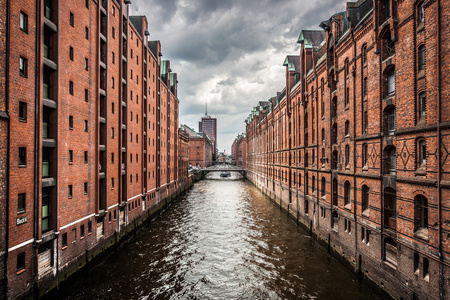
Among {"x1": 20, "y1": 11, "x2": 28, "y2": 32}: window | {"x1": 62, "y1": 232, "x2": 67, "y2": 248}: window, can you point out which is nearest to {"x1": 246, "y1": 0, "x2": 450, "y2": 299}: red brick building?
{"x1": 62, "y1": 232, "x2": 67, "y2": 248}: window

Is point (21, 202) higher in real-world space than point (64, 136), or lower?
lower

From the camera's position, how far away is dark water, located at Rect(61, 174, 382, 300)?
557 inches

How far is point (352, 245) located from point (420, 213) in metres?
5.88

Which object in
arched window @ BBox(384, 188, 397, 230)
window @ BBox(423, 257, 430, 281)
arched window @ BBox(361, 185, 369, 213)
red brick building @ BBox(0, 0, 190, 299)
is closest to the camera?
window @ BBox(423, 257, 430, 281)

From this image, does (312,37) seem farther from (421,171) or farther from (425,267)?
(425,267)

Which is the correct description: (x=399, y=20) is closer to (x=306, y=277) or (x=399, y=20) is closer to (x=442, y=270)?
(x=442, y=270)

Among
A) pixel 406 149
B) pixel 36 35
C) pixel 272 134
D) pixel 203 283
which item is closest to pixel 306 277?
pixel 203 283

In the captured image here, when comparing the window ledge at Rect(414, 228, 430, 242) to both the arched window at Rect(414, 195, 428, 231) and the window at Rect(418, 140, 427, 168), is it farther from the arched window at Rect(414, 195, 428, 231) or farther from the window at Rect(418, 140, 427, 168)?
the window at Rect(418, 140, 427, 168)

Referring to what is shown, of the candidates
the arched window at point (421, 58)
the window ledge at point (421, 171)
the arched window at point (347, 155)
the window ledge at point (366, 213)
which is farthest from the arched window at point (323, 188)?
the arched window at point (421, 58)

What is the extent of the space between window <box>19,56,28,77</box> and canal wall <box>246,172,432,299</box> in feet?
61.2

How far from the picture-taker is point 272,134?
4831cm

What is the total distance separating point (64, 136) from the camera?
48.1ft

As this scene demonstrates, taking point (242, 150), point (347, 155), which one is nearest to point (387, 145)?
point (347, 155)

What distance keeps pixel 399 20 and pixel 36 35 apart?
16.9m
